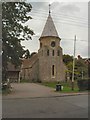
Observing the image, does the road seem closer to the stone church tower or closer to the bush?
the bush

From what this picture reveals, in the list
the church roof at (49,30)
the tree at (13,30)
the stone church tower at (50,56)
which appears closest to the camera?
the tree at (13,30)

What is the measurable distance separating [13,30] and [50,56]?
34688 mm

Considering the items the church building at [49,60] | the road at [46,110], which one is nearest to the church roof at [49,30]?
the church building at [49,60]

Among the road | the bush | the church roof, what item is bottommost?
the road

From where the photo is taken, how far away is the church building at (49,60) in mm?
64125

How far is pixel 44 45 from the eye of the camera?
65.1 m

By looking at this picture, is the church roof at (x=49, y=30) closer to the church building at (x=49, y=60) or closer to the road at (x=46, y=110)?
the church building at (x=49, y=60)

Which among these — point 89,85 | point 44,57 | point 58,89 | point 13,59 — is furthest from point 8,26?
point 44,57

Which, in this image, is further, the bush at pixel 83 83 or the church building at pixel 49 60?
the church building at pixel 49 60

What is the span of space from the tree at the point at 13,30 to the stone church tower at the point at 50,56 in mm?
31479

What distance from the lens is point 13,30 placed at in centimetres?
3069

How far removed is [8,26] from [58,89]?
31.9ft

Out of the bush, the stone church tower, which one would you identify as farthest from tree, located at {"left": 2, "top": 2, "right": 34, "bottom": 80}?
the stone church tower

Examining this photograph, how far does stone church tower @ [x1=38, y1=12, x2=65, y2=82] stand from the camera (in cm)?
6406
